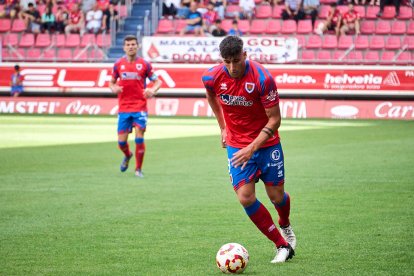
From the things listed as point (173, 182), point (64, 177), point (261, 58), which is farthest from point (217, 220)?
point (261, 58)

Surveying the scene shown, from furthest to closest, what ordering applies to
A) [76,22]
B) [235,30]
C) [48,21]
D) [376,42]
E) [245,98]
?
[48,21]
[76,22]
[235,30]
[376,42]
[245,98]

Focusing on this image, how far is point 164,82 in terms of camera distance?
3534 cm

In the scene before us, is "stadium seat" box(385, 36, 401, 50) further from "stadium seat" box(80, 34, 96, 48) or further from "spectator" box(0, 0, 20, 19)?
"spectator" box(0, 0, 20, 19)

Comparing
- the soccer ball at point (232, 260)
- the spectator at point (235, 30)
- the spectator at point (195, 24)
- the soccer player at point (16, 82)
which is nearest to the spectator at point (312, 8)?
the spectator at point (235, 30)

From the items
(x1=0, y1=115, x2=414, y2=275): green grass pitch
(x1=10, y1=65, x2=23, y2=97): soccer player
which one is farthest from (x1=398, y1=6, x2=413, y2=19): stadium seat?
(x1=10, y1=65, x2=23, y2=97): soccer player

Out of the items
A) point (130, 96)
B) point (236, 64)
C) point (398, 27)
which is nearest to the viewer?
point (236, 64)

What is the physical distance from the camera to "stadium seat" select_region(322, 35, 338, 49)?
3466 centimetres

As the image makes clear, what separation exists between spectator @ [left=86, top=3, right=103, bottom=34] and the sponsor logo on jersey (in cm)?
3000

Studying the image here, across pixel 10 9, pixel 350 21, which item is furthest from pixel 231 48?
pixel 10 9

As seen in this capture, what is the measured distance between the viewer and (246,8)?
3691 centimetres

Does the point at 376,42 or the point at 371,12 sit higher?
the point at 371,12

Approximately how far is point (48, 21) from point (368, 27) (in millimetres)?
14213

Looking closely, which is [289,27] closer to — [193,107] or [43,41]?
[193,107]

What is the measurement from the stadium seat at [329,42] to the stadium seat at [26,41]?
42.4 ft
